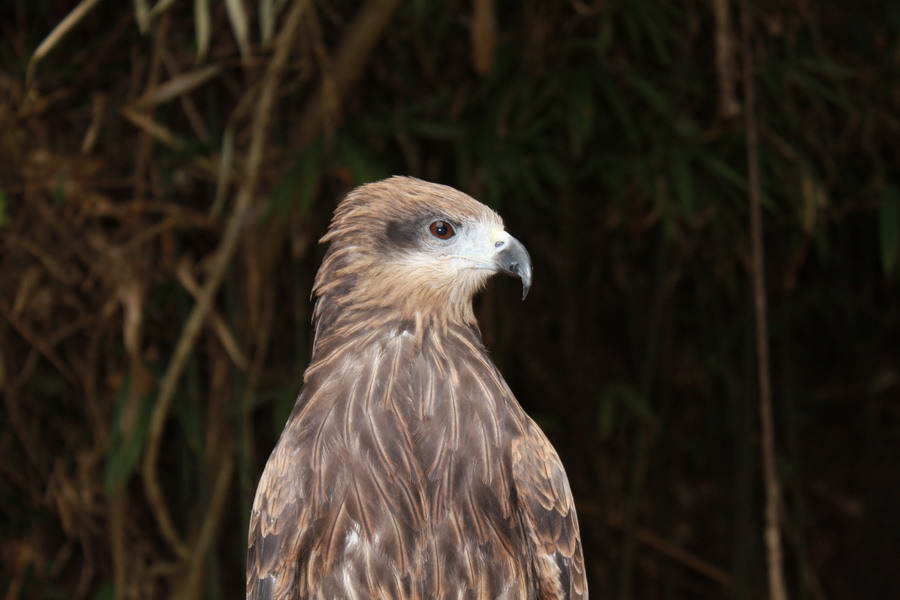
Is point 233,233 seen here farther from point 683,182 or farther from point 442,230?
point 683,182

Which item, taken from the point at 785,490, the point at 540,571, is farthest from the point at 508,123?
the point at 785,490

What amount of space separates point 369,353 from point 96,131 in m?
1.41

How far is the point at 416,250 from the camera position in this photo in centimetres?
184

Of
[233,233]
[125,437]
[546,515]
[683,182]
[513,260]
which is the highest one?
[683,182]

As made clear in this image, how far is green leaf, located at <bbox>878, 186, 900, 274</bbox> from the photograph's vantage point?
273 cm

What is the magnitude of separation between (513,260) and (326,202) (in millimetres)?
1230

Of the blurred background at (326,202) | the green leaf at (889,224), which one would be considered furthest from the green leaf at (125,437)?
the green leaf at (889,224)

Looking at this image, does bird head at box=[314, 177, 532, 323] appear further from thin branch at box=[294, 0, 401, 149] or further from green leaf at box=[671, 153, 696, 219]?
green leaf at box=[671, 153, 696, 219]

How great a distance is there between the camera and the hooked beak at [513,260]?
179 cm

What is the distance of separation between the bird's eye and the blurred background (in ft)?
2.46

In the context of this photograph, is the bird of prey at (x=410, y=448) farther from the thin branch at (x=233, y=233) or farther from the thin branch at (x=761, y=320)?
the thin branch at (x=233, y=233)

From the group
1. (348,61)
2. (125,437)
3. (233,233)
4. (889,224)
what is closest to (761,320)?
(889,224)

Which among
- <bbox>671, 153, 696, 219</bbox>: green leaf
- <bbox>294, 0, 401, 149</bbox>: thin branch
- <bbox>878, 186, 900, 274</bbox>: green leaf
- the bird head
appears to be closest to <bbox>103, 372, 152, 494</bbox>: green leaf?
<bbox>294, 0, 401, 149</bbox>: thin branch

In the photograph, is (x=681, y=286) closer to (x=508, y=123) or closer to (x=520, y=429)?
(x=508, y=123)
